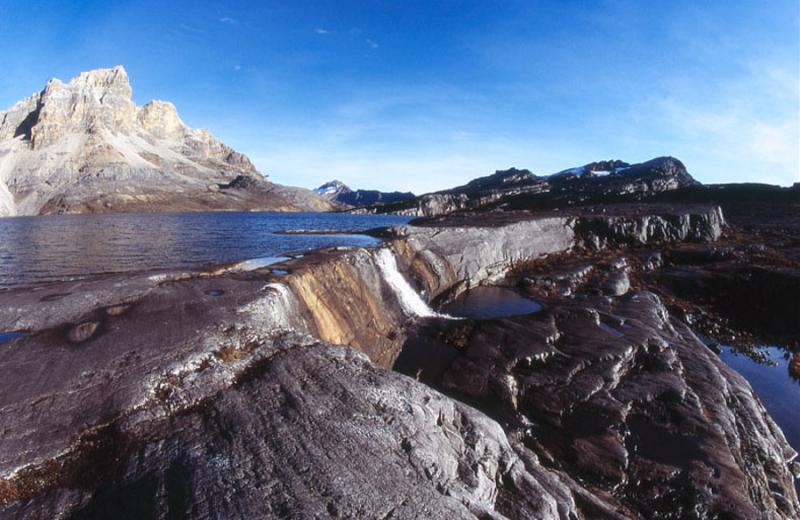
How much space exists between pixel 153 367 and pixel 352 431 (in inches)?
201

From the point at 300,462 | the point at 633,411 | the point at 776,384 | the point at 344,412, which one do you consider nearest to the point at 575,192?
the point at 776,384

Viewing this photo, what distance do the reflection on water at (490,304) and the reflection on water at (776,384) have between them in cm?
947

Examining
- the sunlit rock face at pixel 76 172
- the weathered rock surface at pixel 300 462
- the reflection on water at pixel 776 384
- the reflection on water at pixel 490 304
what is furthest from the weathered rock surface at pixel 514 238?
the sunlit rock face at pixel 76 172

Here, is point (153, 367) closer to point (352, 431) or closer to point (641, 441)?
point (352, 431)

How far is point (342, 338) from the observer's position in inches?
623

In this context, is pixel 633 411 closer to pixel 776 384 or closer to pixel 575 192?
pixel 776 384

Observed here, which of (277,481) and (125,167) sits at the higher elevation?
(125,167)

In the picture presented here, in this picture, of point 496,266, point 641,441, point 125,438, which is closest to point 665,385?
point 641,441

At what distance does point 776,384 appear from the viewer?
16.2 meters

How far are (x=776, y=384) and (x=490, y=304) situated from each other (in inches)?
530

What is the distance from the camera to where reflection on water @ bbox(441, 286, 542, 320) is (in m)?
22.2

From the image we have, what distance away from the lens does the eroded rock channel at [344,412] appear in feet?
19.7

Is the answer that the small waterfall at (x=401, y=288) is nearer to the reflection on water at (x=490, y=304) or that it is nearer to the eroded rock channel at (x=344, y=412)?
the reflection on water at (x=490, y=304)

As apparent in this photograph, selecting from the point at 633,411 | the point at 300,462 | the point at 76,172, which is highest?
the point at 76,172
